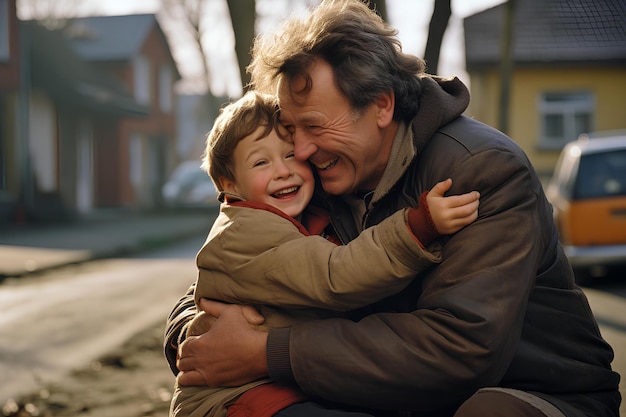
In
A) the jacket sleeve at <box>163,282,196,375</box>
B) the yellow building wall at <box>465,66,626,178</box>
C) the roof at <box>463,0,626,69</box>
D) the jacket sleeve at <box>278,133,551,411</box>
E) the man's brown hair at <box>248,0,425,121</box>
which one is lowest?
the yellow building wall at <box>465,66,626,178</box>

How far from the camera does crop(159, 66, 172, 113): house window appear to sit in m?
45.5

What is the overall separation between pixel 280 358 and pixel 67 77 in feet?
91.7

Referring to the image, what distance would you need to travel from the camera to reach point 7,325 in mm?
9414

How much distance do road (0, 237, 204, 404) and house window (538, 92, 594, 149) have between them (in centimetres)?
1754

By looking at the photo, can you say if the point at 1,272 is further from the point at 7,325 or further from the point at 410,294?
the point at 410,294

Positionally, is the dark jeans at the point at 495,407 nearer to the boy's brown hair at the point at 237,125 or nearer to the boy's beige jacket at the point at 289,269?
the boy's beige jacket at the point at 289,269

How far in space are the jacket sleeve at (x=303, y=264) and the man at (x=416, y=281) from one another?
76 mm

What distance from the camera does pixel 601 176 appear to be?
436 inches

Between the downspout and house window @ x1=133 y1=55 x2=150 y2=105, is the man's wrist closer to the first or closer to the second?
the downspout

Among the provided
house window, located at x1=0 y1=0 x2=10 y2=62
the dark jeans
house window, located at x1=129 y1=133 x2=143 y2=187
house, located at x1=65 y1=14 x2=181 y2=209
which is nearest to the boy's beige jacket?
the dark jeans

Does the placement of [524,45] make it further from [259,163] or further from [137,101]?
[259,163]

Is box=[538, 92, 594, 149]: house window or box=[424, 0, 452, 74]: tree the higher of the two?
box=[424, 0, 452, 74]: tree

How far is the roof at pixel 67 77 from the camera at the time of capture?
28.3 meters

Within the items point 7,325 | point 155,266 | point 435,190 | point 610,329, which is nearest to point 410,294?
point 435,190
